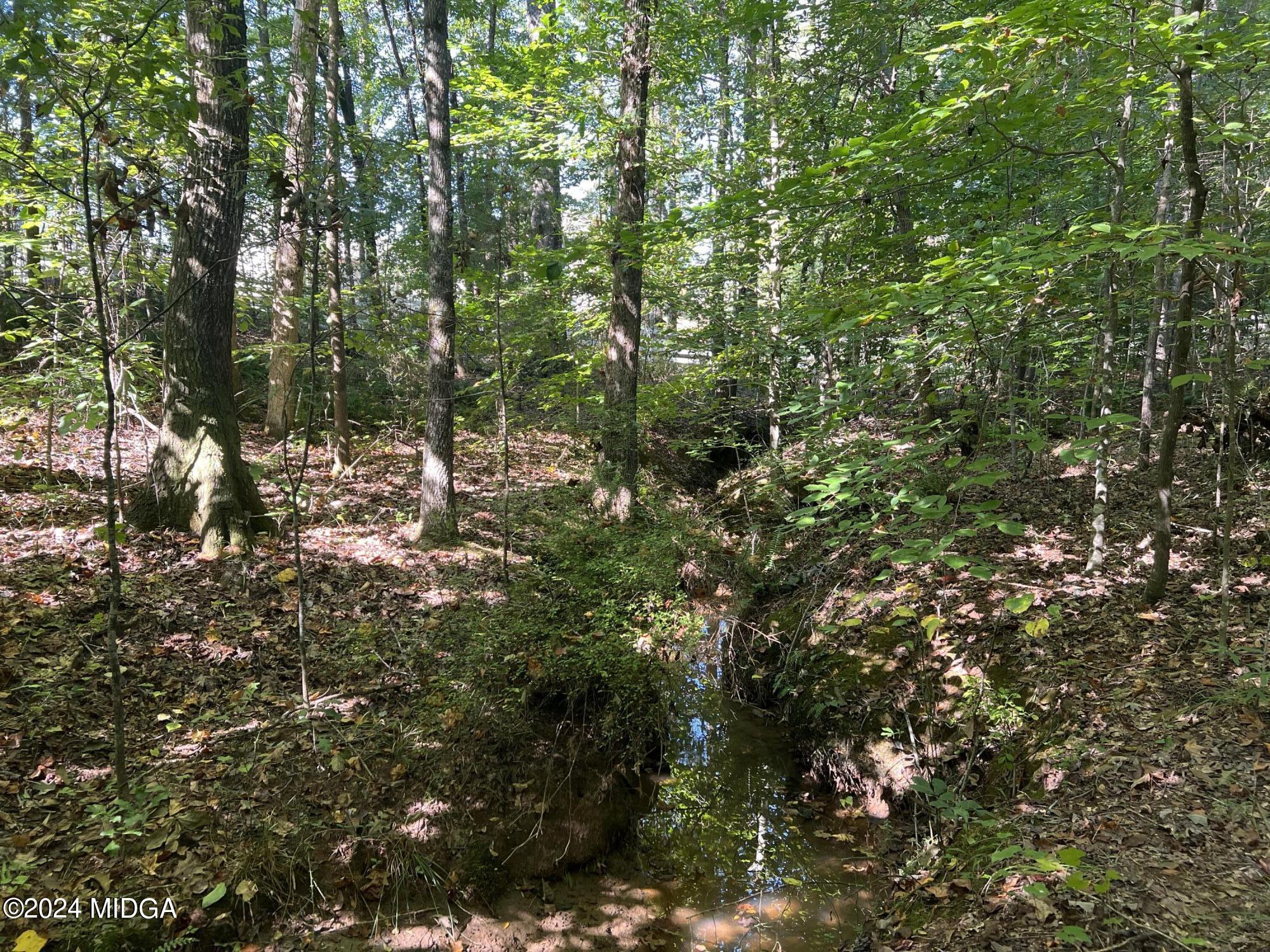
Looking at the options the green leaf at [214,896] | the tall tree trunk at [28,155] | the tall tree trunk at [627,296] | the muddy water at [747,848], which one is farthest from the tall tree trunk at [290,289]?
the muddy water at [747,848]

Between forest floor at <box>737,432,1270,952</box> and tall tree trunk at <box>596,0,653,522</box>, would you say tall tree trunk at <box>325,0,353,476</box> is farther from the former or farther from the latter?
forest floor at <box>737,432,1270,952</box>

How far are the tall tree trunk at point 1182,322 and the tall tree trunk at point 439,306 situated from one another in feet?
21.5

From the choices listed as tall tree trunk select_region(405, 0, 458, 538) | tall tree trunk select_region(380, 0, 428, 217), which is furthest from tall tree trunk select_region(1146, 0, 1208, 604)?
tall tree trunk select_region(380, 0, 428, 217)

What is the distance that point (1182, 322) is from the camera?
3699mm

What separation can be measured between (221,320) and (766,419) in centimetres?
1016

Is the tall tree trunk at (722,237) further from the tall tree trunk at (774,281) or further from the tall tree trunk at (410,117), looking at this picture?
the tall tree trunk at (410,117)

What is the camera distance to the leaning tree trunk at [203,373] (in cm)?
545

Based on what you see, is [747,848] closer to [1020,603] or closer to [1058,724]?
[1058,724]

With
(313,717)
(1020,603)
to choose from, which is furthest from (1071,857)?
(313,717)

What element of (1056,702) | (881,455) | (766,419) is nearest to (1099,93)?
(881,455)

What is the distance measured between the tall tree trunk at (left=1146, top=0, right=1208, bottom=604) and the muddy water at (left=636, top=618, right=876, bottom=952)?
3080 mm

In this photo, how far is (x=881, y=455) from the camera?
11.7 ft

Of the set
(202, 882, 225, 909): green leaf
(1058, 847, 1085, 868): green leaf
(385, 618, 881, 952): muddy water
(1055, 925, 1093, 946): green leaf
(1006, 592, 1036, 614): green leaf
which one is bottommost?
(385, 618, 881, 952): muddy water

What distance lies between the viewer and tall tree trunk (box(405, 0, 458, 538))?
693cm
